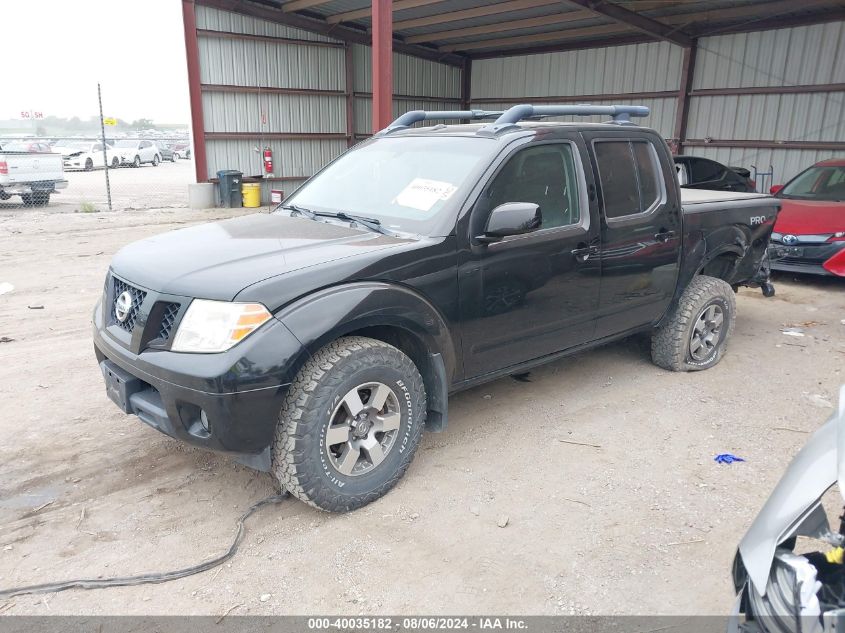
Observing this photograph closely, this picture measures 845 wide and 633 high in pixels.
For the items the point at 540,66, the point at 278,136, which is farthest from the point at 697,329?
the point at 540,66

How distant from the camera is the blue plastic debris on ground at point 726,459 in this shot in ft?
12.9

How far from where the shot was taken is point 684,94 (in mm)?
16859

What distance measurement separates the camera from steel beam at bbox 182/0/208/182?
1577cm

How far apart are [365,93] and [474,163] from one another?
1692cm

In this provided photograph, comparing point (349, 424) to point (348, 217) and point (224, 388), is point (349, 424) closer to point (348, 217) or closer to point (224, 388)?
point (224, 388)

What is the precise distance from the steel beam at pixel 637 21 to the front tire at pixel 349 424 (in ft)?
41.7

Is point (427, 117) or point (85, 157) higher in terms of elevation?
point (427, 117)

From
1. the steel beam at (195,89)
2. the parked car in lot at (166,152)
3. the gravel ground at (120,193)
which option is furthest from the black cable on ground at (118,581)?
the parked car in lot at (166,152)

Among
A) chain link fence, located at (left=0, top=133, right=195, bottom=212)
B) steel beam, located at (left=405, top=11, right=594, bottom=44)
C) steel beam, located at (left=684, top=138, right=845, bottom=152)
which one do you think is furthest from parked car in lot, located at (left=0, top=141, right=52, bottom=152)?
steel beam, located at (left=684, top=138, right=845, bottom=152)

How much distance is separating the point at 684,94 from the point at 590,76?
3010 millimetres

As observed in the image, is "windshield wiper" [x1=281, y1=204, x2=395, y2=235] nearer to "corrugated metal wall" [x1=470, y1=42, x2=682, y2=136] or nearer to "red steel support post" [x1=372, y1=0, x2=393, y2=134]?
"red steel support post" [x1=372, y1=0, x2=393, y2=134]

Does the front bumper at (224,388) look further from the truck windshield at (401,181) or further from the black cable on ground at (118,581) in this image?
the truck windshield at (401,181)

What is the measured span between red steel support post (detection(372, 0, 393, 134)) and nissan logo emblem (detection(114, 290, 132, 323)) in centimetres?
797

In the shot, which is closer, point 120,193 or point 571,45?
point 571,45
